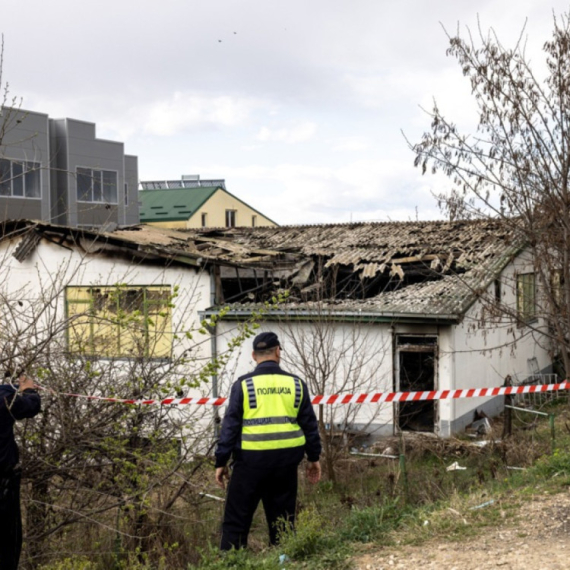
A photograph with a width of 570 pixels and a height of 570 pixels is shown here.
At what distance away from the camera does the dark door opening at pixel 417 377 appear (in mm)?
14805

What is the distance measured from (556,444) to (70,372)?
654 cm

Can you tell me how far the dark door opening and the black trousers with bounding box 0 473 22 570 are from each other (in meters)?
10.0

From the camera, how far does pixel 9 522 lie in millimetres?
5602

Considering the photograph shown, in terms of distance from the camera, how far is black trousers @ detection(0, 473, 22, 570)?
5.57 meters

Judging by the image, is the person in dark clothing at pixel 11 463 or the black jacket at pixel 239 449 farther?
the black jacket at pixel 239 449

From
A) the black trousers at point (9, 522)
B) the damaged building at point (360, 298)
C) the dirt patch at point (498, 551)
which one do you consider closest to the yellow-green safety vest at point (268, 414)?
the dirt patch at point (498, 551)

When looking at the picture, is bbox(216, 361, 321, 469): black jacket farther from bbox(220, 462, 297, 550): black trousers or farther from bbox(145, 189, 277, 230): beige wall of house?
bbox(145, 189, 277, 230): beige wall of house

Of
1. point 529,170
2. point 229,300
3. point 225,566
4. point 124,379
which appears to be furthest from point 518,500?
point 229,300

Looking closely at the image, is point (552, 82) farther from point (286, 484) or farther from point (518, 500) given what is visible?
point (286, 484)

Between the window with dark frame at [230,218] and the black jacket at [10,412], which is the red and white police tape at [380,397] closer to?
the black jacket at [10,412]

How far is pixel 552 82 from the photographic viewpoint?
9.11 meters

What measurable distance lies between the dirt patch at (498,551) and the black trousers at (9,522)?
265 centimetres

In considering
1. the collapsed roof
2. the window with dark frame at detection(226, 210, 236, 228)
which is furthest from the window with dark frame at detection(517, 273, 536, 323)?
the window with dark frame at detection(226, 210, 236, 228)

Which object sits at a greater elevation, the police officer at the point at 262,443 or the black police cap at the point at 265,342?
the black police cap at the point at 265,342
